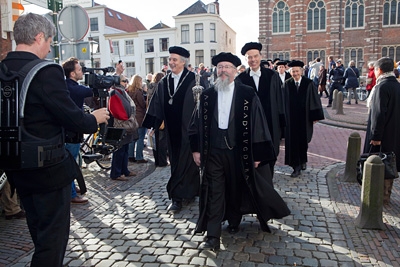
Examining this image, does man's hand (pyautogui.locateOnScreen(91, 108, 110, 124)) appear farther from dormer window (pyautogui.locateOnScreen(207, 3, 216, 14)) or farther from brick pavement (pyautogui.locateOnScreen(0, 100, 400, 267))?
dormer window (pyautogui.locateOnScreen(207, 3, 216, 14))

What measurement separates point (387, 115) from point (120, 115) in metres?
4.37

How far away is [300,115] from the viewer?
7.31m

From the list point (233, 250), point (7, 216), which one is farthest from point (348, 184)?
point (7, 216)

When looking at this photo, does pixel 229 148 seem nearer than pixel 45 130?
No

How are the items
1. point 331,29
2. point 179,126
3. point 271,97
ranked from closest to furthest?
point 179,126 < point 271,97 < point 331,29

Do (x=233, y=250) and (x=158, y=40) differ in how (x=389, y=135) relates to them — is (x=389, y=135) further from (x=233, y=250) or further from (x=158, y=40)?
(x=158, y=40)

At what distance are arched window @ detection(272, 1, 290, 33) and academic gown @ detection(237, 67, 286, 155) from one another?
3465 cm

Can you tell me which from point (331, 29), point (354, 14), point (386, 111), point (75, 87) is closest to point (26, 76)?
point (75, 87)

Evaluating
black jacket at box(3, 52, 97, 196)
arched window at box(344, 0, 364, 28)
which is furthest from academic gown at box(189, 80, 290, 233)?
arched window at box(344, 0, 364, 28)

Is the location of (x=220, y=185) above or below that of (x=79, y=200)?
above

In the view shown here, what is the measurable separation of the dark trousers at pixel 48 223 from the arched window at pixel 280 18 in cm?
3866

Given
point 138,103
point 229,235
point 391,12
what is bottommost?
point 229,235

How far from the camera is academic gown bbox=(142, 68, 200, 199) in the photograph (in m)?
5.59

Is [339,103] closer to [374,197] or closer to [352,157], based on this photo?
[352,157]
